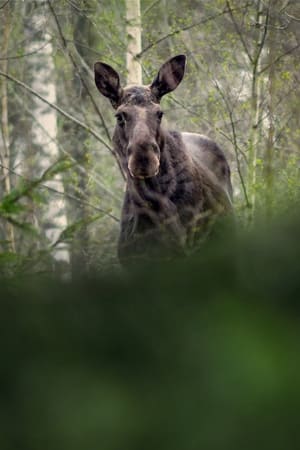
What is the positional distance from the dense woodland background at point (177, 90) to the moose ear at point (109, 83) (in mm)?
1109

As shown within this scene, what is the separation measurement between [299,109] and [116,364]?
697cm

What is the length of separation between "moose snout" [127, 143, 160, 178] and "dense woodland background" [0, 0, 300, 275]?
1.99 ft

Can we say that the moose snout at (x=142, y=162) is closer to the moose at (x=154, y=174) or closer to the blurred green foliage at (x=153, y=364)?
the moose at (x=154, y=174)

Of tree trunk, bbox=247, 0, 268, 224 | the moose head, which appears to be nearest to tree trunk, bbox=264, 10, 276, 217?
the moose head

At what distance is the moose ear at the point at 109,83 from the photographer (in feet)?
25.1

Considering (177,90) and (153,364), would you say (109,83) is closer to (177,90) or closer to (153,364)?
(153,364)

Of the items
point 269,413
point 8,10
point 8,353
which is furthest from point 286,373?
point 8,10

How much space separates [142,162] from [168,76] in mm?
1643

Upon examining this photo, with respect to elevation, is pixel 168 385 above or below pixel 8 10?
below

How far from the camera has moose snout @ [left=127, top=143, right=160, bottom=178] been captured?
21.3 feet

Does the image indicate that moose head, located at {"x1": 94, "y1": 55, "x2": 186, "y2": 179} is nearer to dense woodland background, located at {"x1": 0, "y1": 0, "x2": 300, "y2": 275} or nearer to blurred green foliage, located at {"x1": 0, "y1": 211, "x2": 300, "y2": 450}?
dense woodland background, located at {"x1": 0, "y1": 0, "x2": 300, "y2": 275}

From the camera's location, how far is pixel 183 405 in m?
0.86

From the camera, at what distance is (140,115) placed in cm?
698

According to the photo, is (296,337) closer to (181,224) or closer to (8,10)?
(181,224)
